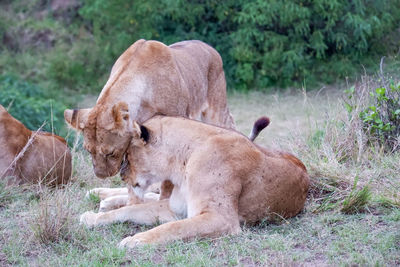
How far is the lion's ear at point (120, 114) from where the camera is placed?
401 cm

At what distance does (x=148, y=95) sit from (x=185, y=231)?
49.9 inches

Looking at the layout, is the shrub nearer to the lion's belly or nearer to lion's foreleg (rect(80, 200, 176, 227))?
the lion's belly

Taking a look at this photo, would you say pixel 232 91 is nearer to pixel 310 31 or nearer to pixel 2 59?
pixel 310 31

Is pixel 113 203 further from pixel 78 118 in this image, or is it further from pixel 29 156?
pixel 29 156

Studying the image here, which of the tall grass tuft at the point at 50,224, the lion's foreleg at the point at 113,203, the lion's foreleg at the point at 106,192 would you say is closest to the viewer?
the tall grass tuft at the point at 50,224

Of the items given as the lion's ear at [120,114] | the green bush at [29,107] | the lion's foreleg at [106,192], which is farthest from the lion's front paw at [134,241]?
the green bush at [29,107]

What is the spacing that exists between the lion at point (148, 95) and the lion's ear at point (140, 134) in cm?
5

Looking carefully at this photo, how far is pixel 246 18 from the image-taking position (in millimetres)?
12102

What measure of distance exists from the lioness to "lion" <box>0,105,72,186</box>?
45.0 inches

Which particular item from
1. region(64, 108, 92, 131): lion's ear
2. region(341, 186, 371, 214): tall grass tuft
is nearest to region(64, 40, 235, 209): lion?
region(64, 108, 92, 131): lion's ear

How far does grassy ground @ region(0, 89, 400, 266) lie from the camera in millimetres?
3449

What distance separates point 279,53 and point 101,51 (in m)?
3.74

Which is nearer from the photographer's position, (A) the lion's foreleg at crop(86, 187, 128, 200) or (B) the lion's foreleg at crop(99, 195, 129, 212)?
(B) the lion's foreleg at crop(99, 195, 129, 212)

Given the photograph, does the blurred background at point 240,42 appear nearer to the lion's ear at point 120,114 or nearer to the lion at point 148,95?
the lion at point 148,95
